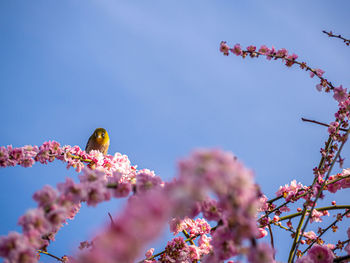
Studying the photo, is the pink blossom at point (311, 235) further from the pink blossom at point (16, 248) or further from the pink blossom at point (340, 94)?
the pink blossom at point (16, 248)

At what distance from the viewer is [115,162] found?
3758 millimetres

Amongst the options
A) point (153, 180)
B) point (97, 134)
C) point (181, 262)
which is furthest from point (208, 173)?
point (97, 134)

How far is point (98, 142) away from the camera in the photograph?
6293 mm

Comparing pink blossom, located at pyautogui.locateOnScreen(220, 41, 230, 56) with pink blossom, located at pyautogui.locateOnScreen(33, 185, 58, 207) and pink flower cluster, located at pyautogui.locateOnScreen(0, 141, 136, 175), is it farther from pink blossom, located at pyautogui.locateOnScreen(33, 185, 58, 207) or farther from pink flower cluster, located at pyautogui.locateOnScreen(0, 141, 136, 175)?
pink blossom, located at pyautogui.locateOnScreen(33, 185, 58, 207)

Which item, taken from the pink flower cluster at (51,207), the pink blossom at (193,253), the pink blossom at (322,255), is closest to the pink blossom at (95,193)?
the pink flower cluster at (51,207)

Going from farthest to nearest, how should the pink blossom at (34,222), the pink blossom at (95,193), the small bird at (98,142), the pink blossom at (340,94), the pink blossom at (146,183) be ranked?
1. the small bird at (98,142)
2. the pink blossom at (340,94)
3. the pink blossom at (146,183)
4. the pink blossom at (95,193)
5. the pink blossom at (34,222)

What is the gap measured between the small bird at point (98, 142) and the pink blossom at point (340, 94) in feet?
16.7

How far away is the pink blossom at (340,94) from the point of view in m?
2.86

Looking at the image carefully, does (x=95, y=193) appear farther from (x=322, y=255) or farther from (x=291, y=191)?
(x=291, y=191)

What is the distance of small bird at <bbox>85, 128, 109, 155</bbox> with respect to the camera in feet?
20.7

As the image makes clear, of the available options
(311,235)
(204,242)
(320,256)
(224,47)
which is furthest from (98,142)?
(320,256)

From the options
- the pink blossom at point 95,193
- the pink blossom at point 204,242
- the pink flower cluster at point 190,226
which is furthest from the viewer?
the pink flower cluster at point 190,226

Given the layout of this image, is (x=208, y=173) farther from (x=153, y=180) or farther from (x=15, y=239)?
(x=15, y=239)

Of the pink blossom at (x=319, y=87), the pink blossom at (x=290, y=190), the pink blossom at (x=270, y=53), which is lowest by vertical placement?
the pink blossom at (x=290, y=190)
